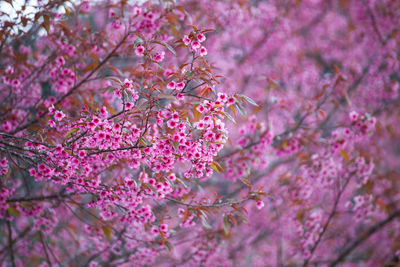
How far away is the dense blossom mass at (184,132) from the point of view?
1.80 m

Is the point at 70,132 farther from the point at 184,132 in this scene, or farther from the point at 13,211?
the point at 13,211

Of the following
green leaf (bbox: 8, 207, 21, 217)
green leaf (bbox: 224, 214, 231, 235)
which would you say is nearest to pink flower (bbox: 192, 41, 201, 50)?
green leaf (bbox: 224, 214, 231, 235)

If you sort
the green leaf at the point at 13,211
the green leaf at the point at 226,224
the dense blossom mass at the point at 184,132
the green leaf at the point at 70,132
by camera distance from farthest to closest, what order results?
1. the green leaf at the point at 13,211
2. the green leaf at the point at 226,224
3. the dense blossom mass at the point at 184,132
4. the green leaf at the point at 70,132

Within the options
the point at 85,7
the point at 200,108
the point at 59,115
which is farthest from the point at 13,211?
the point at 85,7

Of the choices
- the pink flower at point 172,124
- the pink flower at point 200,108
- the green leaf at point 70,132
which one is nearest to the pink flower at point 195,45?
the pink flower at point 200,108

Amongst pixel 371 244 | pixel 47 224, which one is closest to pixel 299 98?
pixel 371 244

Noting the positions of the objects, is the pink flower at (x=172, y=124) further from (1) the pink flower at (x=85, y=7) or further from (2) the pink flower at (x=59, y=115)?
(1) the pink flower at (x=85, y=7)

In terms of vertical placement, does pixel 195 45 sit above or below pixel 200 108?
above

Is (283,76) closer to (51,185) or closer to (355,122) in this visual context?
(355,122)

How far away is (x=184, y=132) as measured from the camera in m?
1.73

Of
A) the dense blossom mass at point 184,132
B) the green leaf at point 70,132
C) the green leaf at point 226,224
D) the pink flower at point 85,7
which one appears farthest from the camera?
the pink flower at point 85,7

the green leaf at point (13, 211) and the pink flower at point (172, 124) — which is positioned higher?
the pink flower at point (172, 124)

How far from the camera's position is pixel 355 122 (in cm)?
309

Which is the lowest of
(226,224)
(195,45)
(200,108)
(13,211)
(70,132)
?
(226,224)
